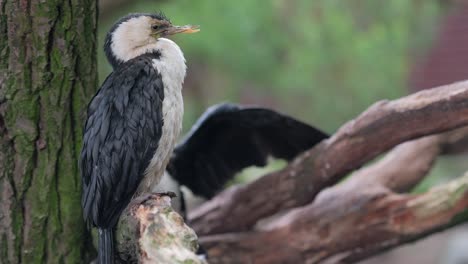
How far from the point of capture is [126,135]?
3.22 ft

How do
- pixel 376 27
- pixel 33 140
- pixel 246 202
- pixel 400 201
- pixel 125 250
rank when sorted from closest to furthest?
pixel 125 250 < pixel 33 140 < pixel 400 201 < pixel 246 202 < pixel 376 27

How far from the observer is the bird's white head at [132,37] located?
1048 mm

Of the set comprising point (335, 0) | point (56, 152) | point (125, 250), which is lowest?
point (125, 250)

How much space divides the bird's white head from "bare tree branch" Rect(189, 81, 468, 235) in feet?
1.19

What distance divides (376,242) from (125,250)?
1.74 feet

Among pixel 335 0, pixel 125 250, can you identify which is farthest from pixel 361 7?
pixel 125 250

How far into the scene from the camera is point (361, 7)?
7.17ft

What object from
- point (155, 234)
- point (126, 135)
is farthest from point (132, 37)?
point (155, 234)

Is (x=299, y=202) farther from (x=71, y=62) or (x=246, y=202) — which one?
(x=71, y=62)

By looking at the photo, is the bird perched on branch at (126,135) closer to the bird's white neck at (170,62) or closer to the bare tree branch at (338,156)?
the bird's white neck at (170,62)

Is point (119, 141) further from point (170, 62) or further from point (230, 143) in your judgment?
point (230, 143)

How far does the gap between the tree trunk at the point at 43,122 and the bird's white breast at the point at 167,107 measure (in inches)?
5.5

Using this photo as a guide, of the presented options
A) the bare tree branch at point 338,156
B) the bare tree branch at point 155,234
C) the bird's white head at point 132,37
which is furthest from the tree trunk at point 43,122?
the bare tree branch at point 338,156

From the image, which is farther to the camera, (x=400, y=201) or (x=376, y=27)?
(x=376, y=27)
